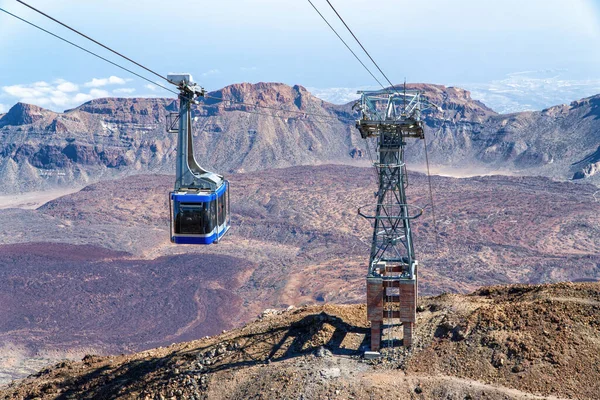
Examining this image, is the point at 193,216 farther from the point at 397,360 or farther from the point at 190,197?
the point at 397,360

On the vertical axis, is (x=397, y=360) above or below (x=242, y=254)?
above

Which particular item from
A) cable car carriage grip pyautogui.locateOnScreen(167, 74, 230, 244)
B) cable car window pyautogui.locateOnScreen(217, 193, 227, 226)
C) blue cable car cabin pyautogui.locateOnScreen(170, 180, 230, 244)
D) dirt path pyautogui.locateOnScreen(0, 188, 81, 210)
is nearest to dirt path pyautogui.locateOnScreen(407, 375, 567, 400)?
blue cable car cabin pyautogui.locateOnScreen(170, 180, 230, 244)

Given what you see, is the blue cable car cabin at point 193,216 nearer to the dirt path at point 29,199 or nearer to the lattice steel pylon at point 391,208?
the lattice steel pylon at point 391,208

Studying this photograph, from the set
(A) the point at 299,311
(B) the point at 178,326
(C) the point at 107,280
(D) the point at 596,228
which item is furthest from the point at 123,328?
(D) the point at 596,228

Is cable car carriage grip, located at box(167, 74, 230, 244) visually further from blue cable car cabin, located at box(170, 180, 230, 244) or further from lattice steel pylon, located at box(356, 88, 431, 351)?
lattice steel pylon, located at box(356, 88, 431, 351)

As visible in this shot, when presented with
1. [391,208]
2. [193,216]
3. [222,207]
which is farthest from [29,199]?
[391,208]
